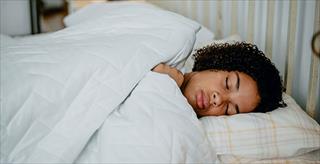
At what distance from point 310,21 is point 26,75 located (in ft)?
2.59

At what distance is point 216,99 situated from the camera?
3.17 feet

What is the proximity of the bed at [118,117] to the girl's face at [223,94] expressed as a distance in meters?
0.05

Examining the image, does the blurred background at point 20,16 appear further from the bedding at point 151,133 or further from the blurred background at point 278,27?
the bedding at point 151,133

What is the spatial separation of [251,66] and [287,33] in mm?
180

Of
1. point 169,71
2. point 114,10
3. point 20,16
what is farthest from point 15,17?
point 169,71

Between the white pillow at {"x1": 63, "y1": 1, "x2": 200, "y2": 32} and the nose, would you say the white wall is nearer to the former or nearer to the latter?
the white pillow at {"x1": 63, "y1": 1, "x2": 200, "y2": 32}

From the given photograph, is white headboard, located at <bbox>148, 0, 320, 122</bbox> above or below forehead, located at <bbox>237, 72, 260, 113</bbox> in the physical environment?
above

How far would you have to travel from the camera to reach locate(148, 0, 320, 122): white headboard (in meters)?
1.03

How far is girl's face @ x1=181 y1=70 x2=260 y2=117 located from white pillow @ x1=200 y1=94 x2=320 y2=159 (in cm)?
6

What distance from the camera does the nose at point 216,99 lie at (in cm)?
96

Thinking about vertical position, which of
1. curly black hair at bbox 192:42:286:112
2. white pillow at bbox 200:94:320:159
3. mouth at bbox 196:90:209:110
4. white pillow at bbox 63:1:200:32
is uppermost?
white pillow at bbox 63:1:200:32

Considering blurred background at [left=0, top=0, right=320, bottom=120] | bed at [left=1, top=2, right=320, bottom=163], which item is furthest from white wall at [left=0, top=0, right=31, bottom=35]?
bed at [left=1, top=2, right=320, bottom=163]

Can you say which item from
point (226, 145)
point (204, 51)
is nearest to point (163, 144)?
point (226, 145)

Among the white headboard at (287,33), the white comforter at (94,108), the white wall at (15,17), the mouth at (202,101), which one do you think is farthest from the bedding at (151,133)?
the white wall at (15,17)
